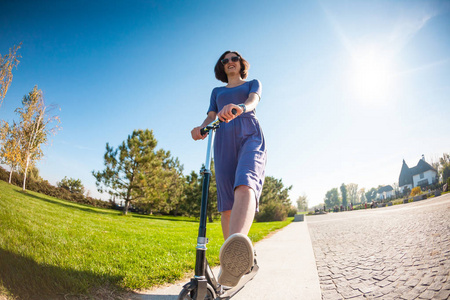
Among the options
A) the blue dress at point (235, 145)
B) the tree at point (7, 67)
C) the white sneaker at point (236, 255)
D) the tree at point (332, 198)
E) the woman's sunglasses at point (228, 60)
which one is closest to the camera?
Answer: the white sneaker at point (236, 255)

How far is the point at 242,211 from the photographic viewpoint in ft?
4.61

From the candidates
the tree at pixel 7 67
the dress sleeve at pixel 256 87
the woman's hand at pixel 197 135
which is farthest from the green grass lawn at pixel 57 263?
the dress sleeve at pixel 256 87

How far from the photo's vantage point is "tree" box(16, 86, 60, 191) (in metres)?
3.11

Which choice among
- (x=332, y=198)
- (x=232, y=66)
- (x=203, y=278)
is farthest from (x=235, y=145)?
(x=332, y=198)

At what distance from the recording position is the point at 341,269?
2.77m

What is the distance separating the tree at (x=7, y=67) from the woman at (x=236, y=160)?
303 cm

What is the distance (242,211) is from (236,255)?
12.1 inches

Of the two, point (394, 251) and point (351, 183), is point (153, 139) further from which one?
point (351, 183)

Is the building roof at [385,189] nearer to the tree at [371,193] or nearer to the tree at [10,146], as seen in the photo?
the tree at [371,193]

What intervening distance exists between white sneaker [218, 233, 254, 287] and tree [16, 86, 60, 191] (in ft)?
12.7

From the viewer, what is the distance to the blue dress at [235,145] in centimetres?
183

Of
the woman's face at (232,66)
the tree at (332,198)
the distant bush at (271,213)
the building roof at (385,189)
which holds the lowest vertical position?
the tree at (332,198)

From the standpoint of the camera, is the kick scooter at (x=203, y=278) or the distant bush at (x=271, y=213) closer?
the kick scooter at (x=203, y=278)

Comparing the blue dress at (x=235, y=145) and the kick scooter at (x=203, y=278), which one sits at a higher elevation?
the blue dress at (x=235, y=145)
